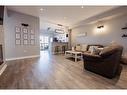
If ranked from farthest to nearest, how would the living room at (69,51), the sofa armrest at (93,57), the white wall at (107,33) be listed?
the white wall at (107,33) → the living room at (69,51) → the sofa armrest at (93,57)

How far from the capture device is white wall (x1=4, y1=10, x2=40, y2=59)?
573 centimetres

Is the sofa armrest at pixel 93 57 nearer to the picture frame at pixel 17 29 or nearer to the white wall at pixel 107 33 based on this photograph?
the white wall at pixel 107 33

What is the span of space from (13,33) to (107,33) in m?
5.31

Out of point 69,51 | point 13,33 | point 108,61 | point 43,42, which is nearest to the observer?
point 108,61

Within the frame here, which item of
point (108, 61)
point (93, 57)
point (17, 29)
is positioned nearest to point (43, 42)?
point (17, 29)

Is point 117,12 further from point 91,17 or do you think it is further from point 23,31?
point 23,31

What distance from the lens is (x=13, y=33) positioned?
19.7 ft

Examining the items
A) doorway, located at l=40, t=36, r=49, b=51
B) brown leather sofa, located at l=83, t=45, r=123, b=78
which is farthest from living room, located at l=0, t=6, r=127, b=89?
doorway, located at l=40, t=36, r=49, b=51

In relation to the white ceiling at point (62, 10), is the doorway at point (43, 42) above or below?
below

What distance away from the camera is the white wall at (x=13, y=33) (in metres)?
5.73

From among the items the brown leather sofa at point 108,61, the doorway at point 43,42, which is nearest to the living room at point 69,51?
the brown leather sofa at point 108,61

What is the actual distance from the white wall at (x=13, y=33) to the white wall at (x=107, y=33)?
3.63 meters

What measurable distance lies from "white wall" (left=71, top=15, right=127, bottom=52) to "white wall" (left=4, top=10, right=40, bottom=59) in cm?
363

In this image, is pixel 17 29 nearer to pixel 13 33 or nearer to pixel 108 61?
pixel 13 33
